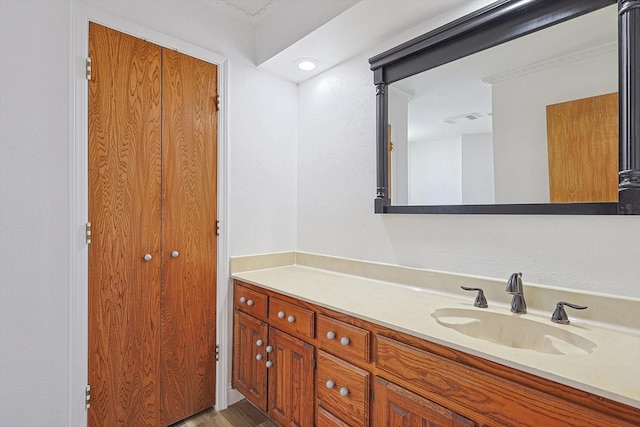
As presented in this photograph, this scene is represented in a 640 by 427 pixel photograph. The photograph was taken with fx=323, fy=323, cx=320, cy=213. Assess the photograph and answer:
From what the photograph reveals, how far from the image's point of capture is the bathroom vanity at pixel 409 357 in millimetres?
874

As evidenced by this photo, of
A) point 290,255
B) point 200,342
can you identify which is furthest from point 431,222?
point 200,342

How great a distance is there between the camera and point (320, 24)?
181 centimetres

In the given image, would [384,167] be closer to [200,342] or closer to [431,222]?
[431,222]

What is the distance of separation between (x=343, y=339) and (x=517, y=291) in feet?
2.46

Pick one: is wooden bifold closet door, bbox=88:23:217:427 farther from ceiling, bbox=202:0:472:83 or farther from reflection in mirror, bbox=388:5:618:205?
reflection in mirror, bbox=388:5:618:205

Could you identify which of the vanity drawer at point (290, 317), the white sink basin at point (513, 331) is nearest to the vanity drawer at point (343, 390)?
the vanity drawer at point (290, 317)

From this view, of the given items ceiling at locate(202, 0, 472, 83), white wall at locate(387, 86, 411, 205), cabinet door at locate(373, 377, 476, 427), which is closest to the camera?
cabinet door at locate(373, 377, 476, 427)

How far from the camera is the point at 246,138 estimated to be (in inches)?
89.9

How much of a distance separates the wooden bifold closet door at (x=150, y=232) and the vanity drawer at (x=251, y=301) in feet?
0.53

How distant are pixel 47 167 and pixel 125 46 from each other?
76 centimetres

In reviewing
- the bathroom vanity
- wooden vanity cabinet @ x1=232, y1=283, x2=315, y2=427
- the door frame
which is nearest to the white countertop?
the bathroom vanity

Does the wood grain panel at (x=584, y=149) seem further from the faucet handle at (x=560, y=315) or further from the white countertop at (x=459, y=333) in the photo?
the white countertop at (x=459, y=333)

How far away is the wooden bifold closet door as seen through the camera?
1.69 m

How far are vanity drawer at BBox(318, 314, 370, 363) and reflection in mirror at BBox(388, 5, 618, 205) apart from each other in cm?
80
